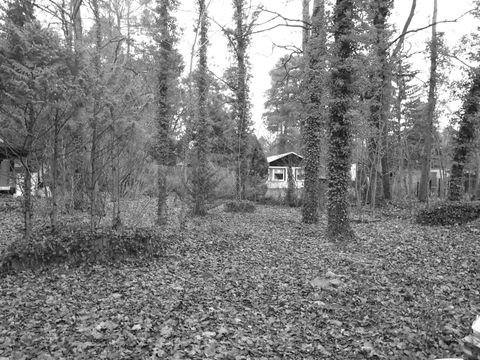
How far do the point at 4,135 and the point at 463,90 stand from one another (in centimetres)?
1523

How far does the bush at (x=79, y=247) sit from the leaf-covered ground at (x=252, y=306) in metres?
0.26

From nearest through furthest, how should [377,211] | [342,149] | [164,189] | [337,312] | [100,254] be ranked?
[337,312] < [100,254] < [342,149] < [164,189] < [377,211]

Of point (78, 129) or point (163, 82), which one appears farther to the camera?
point (163, 82)

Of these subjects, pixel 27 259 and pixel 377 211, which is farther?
pixel 377 211

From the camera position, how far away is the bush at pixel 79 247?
5.45m

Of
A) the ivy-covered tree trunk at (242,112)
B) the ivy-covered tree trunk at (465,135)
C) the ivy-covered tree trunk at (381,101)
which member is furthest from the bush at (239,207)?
the ivy-covered tree trunk at (465,135)

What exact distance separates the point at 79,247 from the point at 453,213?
10.4 metres

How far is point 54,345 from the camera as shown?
3361 millimetres

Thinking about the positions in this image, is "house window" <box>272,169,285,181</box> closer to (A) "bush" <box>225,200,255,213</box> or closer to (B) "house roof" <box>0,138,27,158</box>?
(A) "bush" <box>225,200,255,213</box>

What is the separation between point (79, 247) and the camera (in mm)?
5957

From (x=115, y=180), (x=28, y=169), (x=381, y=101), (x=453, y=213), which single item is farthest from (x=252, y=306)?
(x=381, y=101)

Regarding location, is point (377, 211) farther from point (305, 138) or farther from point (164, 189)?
point (164, 189)

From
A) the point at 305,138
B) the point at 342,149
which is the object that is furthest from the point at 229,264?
the point at 305,138

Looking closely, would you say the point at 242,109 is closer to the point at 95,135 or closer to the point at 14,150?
the point at 95,135
